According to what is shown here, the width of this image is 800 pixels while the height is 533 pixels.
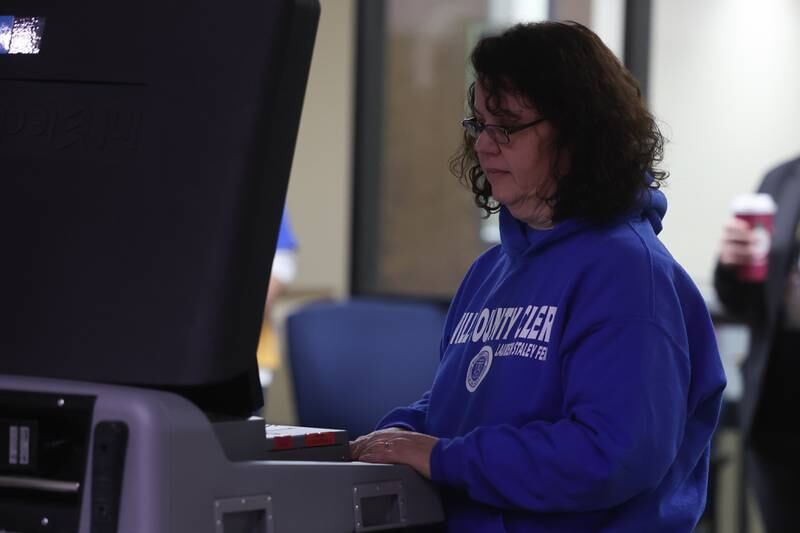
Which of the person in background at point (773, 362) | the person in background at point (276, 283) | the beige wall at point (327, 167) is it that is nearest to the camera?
the person in background at point (773, 362)

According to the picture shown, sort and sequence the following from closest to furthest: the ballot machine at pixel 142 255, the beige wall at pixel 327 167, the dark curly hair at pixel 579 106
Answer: the ballot machine at pixel 142 255 → the dark curly hair at pixel 579 106 → the beige wall at pixel 327 167

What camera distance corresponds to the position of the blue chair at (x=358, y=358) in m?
3.54

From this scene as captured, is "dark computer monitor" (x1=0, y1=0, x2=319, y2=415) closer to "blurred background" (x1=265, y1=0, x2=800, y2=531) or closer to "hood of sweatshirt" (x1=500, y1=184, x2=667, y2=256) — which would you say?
"hood of sweatshirt" (x1=500, y1=184, x2=667, y2=256)

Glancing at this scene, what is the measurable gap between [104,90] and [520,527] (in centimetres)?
62

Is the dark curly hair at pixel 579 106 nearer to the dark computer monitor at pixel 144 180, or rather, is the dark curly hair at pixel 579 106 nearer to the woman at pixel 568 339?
the woman at pixel 568 339

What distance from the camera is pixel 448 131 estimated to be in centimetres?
477

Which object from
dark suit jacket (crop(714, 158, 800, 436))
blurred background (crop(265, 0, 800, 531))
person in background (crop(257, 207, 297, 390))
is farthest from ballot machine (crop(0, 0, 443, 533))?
blurred background (crop(265, 0, 800, 531))

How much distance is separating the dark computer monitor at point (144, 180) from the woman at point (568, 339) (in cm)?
33

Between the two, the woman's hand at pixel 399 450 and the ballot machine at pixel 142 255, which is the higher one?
the ballot machine at pixel 142 255

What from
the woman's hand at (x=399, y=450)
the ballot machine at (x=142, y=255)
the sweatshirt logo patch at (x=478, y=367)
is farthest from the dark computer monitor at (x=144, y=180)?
the sweatshirt logo patch at (x=478, y=367)

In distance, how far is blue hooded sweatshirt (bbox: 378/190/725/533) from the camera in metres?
1.26

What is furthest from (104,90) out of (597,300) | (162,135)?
(597,300)

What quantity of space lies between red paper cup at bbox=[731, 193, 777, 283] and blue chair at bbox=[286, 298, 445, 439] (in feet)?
3.02

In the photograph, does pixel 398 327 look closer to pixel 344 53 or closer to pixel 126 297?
pixel 344 53
